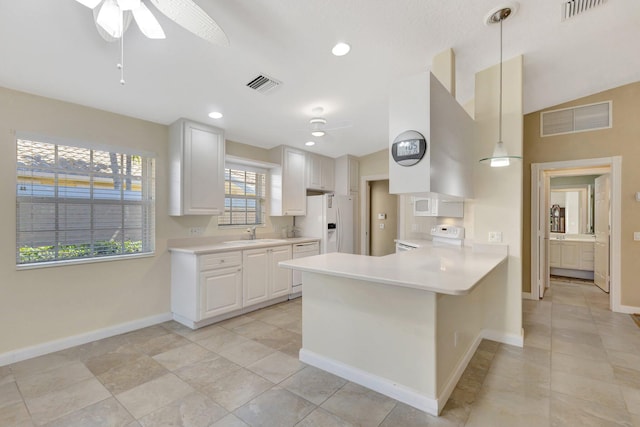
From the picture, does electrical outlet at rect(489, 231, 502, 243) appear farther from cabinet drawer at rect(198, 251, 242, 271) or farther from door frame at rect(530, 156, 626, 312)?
cabinet drawer at rect(198, 251, 242, 271)

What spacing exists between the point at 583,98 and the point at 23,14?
240 inches

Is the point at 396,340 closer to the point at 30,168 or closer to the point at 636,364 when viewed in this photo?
the point at 636,364

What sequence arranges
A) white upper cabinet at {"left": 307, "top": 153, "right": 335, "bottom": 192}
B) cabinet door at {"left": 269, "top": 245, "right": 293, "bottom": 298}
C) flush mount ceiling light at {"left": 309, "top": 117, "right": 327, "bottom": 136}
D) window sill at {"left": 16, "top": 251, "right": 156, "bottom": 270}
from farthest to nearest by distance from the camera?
white upper cabinet at {"left": 307, "top": 153, "right": 335, "bottom": 192}
cabinet door at {"left": 269, "top": 245, "right": 293, "bottom": 298}
flush mount ceiling light at {"left": 309, "top": 117, "right": 327, "bottom": 136}
window sill at {"left": 16, "top": 251, "right": 156, "bottom": 270}

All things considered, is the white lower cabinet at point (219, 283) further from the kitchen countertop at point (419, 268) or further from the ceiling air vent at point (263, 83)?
the ceiling air vent at point (263, 83)

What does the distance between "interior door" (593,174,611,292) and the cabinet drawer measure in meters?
5.22

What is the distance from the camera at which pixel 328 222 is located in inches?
199

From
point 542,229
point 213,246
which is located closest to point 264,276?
point 213,246

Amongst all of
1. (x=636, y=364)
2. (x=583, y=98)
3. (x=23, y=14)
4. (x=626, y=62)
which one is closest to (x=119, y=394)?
(x=23, y=14)

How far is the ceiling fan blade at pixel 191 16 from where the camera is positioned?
137 cm

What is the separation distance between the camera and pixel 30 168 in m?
2.76

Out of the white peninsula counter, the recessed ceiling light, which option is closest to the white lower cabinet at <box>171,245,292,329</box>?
the white peninsula counter

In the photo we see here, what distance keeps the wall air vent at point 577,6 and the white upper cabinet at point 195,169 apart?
3.66 metres

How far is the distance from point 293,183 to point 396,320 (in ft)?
10.9

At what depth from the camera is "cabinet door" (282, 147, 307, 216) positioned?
15.9 feet
